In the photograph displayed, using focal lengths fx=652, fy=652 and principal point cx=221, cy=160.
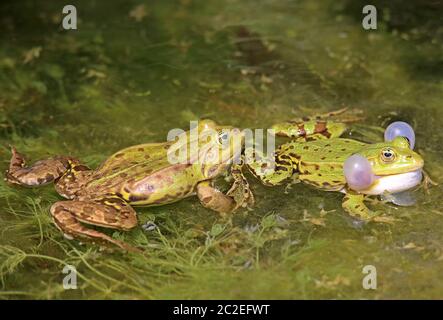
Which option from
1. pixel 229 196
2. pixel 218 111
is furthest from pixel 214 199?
pixel 218 111

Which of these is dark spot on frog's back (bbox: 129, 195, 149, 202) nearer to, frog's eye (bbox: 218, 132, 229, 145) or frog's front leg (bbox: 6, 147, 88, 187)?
frog's front leg (bbox: 6, 147, 88, 187)

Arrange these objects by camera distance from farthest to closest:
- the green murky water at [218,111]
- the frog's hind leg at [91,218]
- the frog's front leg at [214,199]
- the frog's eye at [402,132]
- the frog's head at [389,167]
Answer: the frog's eye at [402,132] < the frog's front leg at [214,199] < the frog's head at [389,167] < the frog's hind leg at [91,218] < the green murky water at [218,111]

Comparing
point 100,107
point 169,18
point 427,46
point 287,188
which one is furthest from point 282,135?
point 169,18

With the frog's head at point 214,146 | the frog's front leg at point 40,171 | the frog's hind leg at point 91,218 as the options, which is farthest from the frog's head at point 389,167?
the frog's front leg at point 40,171

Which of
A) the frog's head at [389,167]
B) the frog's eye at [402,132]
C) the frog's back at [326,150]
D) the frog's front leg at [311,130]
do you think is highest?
the frog's front leg at [311,130]

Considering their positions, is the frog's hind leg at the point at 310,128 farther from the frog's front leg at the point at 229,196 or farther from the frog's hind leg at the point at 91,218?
the frog's hind leg at the point at 91,218

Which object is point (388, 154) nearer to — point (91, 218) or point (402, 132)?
point (402, 132)

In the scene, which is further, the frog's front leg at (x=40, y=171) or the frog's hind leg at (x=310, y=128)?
the frog's hind leg at (x=310, y=128)
